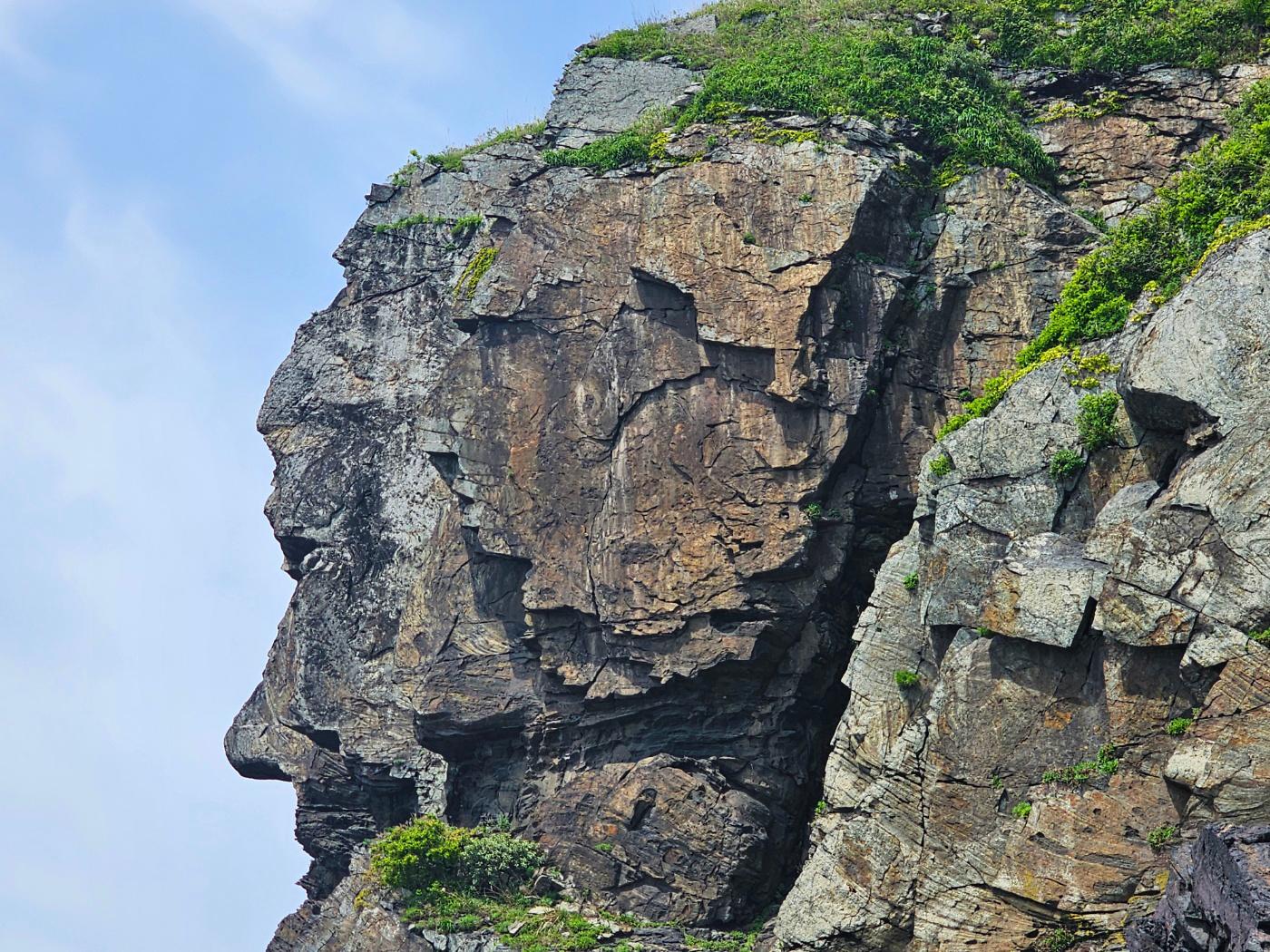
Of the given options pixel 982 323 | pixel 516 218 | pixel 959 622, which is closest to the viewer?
pixel 959 622

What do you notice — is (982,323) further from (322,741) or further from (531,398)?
(322,741)

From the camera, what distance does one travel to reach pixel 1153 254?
30.5m

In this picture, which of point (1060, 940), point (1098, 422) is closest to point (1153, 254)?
point (1098, 422)

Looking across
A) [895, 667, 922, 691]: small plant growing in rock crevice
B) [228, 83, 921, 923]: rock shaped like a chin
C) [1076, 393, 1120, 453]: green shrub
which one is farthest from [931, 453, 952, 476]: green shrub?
[228, 83, 921, 923]: rock shaped like a chin

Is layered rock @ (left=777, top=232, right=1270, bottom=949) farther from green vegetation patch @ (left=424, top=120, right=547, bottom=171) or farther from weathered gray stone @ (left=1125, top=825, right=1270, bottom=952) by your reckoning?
green vegetation patch @ (left=424, top=120, right=547, bottom=171)

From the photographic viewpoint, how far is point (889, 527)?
3500 centimetres

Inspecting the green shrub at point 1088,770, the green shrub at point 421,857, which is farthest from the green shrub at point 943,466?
the green shrub at point 421,857

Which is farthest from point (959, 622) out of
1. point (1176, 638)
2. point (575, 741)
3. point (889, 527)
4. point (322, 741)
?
point (322, 741)

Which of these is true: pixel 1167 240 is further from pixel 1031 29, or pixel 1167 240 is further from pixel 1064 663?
pixel 1031 29

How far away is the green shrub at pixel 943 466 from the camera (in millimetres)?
29797

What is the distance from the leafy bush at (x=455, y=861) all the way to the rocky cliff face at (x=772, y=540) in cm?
97

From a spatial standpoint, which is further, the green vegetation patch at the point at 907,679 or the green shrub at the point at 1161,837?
the green vegetation patch at the point at 907,679

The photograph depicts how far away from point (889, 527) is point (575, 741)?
30.2 feet

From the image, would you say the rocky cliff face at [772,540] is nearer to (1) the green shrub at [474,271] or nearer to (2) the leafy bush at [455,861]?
(1) the green shrub at [474,271]
